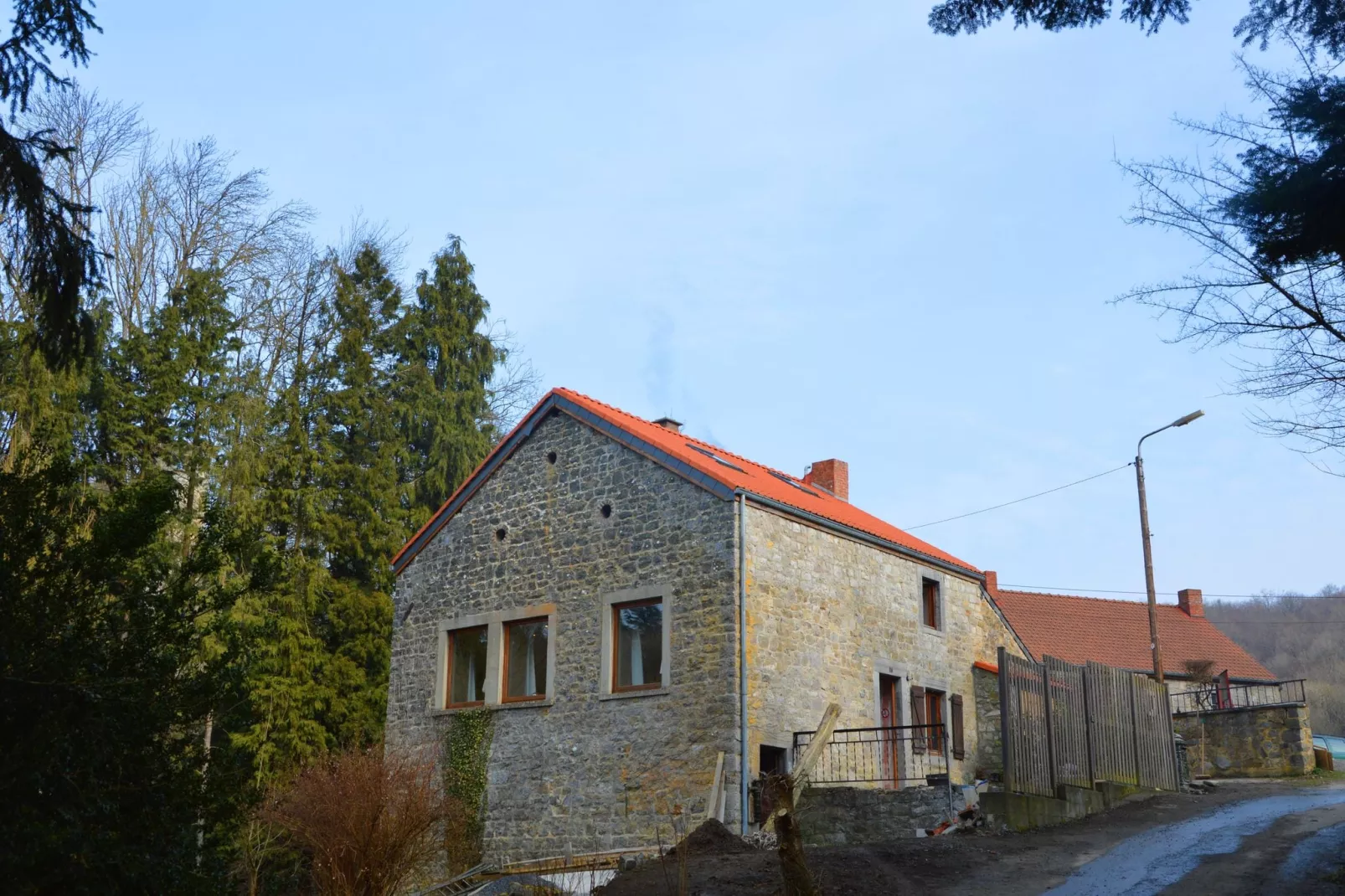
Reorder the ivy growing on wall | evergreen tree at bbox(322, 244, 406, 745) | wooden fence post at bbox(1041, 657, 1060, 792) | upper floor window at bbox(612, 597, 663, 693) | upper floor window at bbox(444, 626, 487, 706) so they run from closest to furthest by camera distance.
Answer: wooden fence post at bbox(1041, 657, 1060, 792) → upper floor window at bbox(612, 597, 663, 693) → the ivy growing on wall → upper floor window at bbox(444, 626, 487, 706) → evergreen tree at bbox(322, 244, 406, 745)

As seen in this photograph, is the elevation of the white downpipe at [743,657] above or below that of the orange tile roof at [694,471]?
below

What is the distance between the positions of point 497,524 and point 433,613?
6.62ft

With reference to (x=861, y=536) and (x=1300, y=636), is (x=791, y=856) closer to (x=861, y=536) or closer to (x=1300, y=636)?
(x=861, y=536)

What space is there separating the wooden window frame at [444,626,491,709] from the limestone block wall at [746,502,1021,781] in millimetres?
5185

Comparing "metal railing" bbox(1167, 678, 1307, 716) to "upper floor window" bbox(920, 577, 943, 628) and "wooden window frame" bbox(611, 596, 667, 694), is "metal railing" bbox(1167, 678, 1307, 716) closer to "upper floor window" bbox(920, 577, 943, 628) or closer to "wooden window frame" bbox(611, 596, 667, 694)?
"upper floor window" bbox(920, 577, 943, 628)

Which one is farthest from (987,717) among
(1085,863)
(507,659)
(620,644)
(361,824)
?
(361,824)

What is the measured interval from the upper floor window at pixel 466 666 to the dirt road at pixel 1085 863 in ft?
22.2

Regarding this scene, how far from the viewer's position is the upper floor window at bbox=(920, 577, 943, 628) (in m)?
21.8

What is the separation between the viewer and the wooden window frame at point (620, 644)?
1841cm

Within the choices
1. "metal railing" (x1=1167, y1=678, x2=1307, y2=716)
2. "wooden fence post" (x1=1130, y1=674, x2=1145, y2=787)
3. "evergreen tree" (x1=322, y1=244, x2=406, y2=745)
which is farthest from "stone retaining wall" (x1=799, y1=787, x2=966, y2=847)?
"metal railing" (x1=1167, y1=678, x2=1307, y2=716)

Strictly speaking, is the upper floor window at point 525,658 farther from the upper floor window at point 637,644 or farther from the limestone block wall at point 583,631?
the upper floor window at point 637,644

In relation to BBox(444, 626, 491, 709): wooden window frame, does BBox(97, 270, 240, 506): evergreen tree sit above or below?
above

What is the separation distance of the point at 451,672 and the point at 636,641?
159 inches

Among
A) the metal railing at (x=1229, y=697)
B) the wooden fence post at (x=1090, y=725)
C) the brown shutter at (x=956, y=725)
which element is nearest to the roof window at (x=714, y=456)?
the brown shutter at (x=956, y=725)
